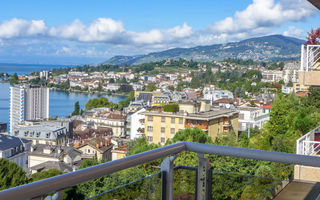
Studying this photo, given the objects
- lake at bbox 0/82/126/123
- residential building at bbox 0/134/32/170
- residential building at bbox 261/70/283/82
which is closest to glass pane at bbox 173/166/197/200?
residential building at bbox 0/134/32/170

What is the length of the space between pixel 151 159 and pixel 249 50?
11262cm

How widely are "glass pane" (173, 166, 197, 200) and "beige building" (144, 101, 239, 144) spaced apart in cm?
1700

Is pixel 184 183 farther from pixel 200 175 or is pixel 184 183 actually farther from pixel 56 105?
pixel 56 105

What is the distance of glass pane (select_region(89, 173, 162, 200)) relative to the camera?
795 mm

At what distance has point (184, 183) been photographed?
1.06 m

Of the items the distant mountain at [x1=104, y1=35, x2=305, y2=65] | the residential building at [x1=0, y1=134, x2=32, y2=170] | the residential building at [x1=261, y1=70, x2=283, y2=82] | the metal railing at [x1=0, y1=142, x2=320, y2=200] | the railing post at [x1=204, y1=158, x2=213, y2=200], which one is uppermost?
the distant mountain at [x1=104, y1=35, x2=305, y2=65]

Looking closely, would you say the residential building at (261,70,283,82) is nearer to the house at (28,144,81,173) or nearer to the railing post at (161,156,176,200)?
the house at (28,144,81,173)

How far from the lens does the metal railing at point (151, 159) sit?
2.00 ft

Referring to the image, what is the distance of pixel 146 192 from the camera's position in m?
0.92

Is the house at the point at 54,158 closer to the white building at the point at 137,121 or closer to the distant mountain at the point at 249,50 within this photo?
the white building at the point at 137,121

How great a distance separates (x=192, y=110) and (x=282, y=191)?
18.3 meters

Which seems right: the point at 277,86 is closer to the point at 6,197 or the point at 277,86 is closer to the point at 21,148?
the point at 21,148

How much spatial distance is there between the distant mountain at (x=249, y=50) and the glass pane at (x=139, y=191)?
93675mm

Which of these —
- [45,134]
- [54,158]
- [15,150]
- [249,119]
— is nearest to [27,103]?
[45,134]
